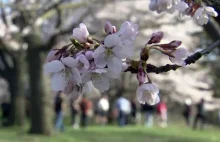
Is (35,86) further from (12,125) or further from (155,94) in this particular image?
(155,94)

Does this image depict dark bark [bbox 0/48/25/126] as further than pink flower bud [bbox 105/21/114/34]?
Yes

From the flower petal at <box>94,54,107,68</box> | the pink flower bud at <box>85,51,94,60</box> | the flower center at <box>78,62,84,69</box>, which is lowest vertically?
the flower center at <box>78,62,84,69</box>

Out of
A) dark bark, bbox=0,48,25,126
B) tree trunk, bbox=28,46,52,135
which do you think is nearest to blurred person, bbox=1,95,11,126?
dark bark, bbox=0,48,25,126

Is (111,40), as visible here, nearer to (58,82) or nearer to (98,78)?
(98,78)

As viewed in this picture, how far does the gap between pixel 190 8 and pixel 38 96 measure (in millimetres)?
13282

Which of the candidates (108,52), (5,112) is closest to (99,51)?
(108,52)

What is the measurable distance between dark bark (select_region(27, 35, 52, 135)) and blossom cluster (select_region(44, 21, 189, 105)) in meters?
13.5

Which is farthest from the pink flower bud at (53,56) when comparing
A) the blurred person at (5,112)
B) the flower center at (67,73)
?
the blurred person at (5,112)

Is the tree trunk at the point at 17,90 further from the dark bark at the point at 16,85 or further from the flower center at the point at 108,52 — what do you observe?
the flower center at the point at 108,52

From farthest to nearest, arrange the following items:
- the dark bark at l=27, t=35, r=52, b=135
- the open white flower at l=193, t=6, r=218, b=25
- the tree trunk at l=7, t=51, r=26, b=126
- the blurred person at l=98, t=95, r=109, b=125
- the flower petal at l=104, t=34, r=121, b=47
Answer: the blurred person at l=98, t=95, r=109, b=125
the tree trunk at l=7, t=51, r=26, b=126
the dark bark at l=27, t=35, r=52, b=135
the open white flower at l=193, t=6, r=218, b=25
the flower petal at l=104, t=34, r=121, b=47

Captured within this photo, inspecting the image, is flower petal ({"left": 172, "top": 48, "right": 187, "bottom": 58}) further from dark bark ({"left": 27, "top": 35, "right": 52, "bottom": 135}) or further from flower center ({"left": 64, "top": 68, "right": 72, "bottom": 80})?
dark bark ({"left": 27, "top": 35, "right": 52, "bottom": 135})

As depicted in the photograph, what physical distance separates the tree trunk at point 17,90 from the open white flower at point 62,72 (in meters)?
19.9

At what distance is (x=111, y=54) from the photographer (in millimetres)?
2076

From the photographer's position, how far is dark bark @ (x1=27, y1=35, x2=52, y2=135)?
15602 mm
